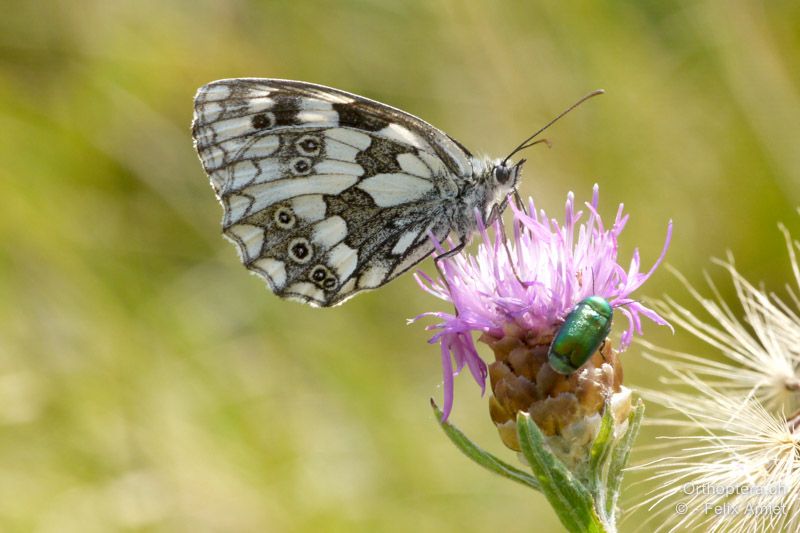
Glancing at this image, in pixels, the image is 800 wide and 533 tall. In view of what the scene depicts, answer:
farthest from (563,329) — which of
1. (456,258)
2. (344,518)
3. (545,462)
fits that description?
(344,518)

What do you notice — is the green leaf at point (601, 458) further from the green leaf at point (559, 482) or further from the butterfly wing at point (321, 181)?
the butterfly wing at point (321, 181)

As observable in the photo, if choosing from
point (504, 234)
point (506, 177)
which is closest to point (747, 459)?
point (504, 234)

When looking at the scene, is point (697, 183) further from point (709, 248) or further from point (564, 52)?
point (564, 52)

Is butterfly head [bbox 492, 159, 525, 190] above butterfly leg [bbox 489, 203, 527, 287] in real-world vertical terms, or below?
above

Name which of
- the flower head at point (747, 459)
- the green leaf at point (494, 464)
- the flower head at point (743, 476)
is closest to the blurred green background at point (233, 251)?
the flower head at point (747, 459)

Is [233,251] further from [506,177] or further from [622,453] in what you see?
[622,453]

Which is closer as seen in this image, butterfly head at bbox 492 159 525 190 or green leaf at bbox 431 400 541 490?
green leaf at bbox 431 400 541 490

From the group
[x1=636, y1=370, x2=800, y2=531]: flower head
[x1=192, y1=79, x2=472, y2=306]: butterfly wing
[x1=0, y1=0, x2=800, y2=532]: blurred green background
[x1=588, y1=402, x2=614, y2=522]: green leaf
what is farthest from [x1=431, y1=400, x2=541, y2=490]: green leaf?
[x1=0, y1=0, x2=800, y2=532]: blurred green background

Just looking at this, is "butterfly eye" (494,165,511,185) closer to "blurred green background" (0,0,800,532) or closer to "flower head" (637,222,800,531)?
"flower head" (637,222,800,531)
